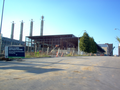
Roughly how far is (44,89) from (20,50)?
11.2 m

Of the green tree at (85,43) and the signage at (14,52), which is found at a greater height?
the green tree at (85,43)

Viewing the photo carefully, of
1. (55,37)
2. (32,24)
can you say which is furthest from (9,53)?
(32,24)

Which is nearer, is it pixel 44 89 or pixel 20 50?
pixel 44 89

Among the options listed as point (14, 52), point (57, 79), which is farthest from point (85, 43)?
point (57, 79)

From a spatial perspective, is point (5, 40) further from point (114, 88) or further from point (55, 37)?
point (114, 88)

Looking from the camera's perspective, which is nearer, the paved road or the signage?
the paved road

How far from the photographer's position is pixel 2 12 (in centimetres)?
1702

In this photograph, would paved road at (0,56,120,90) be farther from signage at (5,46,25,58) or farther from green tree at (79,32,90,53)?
green tree at (79,32,90,53)

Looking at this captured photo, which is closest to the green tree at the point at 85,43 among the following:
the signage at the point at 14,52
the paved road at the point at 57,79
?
the signage at the point at 14,52

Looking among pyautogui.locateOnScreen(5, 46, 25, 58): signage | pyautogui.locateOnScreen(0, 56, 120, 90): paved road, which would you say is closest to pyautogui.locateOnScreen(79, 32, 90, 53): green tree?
pyautogui.locateOnScreen(5, 46, 25, 58): signage

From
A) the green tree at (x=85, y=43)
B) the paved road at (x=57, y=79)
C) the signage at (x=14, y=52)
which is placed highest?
the green tree at (x=85, y=43)

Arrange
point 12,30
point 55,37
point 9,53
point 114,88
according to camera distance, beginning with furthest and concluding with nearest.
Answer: point 12,30, point 55,37, point 9,53, point 114,88

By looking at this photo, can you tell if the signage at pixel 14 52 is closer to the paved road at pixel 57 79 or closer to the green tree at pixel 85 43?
the paved road at pixel 57 79

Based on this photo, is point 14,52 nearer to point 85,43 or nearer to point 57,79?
point 57,79
